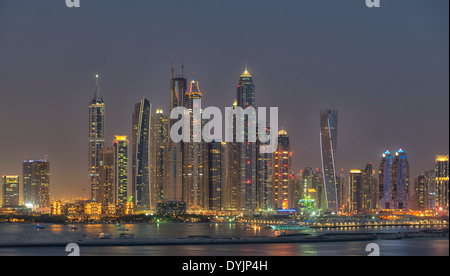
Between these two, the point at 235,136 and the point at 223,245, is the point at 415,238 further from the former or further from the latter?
the point at 235,136

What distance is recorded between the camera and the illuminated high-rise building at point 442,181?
17212 centimetres

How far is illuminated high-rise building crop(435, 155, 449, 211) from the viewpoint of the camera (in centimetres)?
17212

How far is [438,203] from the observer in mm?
176750

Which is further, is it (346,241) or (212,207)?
(212,207)

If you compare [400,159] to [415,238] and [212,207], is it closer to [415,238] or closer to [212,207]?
[212,207]

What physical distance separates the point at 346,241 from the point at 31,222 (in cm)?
10516

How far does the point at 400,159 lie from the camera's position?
184375 millimetres

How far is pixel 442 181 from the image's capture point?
17238cm

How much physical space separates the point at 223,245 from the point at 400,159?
427 ft
